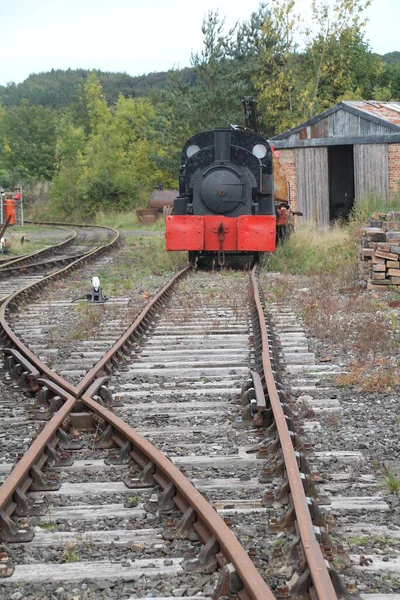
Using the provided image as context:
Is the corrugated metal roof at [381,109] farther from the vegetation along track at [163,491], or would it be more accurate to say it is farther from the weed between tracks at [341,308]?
the vegetation along track at [163,491]

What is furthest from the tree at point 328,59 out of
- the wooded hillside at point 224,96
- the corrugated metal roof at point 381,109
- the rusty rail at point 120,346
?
the rusty rail at point 120,346

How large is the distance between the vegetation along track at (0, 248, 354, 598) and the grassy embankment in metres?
1.07

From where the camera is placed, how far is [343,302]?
11406mm

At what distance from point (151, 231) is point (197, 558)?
99.0ft

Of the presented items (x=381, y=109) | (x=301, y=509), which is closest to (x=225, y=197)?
(x=381, y=109)

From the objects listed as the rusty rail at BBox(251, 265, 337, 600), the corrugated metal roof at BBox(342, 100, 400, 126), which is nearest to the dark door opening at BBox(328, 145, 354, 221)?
the corrugated metal roof at BBox(342, 100, 400, 126)

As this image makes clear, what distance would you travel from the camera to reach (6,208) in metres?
24.3

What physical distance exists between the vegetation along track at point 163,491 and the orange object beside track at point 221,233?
7975mm

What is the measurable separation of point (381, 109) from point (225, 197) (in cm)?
1154

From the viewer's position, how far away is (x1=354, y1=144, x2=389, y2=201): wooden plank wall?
2342 centimetres

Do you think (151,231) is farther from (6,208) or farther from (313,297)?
(313,297)

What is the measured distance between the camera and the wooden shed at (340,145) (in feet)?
76.6

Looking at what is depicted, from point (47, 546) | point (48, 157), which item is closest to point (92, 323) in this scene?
point (47, 546)

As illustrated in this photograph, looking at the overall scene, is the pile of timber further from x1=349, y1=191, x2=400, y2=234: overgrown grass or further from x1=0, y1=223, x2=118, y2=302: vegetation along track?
x1=0, y1=223, x2=118, y2=302: vegetation along track
